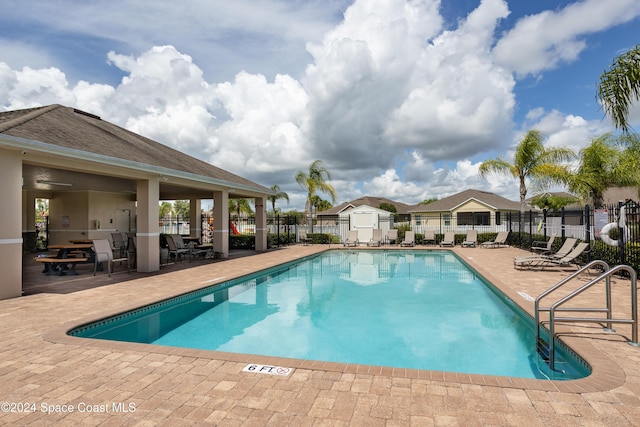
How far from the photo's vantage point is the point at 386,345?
6539 mm

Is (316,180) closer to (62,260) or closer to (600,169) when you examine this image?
(600,169)

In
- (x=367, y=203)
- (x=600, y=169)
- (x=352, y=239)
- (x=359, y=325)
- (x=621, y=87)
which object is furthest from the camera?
(x=367, y=203)

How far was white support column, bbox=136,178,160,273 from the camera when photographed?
476 inches

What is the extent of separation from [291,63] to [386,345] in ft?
44.2

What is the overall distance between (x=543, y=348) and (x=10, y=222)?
10.7 m

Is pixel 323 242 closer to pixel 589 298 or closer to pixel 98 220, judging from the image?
pixel 98 220

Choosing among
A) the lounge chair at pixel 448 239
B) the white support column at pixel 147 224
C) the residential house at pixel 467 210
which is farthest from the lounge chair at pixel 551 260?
the residential house at pixel 467 210

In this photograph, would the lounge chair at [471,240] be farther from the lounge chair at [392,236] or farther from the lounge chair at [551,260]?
the lounge chair at [551,260]

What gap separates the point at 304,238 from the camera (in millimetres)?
26672

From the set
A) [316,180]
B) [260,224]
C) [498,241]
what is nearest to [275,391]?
[260,224]

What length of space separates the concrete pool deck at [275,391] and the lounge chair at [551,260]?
7.07 metres

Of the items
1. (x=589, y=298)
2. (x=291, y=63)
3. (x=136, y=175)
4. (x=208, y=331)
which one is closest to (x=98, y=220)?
(x=136, y=175)

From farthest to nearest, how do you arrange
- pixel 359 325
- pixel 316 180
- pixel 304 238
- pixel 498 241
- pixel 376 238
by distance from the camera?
1. pixel 316 180
2. pixel 304 238
3. pixel 376 238
4. pixel 498 241
5. pixel 359 325

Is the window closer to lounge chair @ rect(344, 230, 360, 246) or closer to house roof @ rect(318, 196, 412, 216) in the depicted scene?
house roof @ rect(318, 196, 412, 216)
